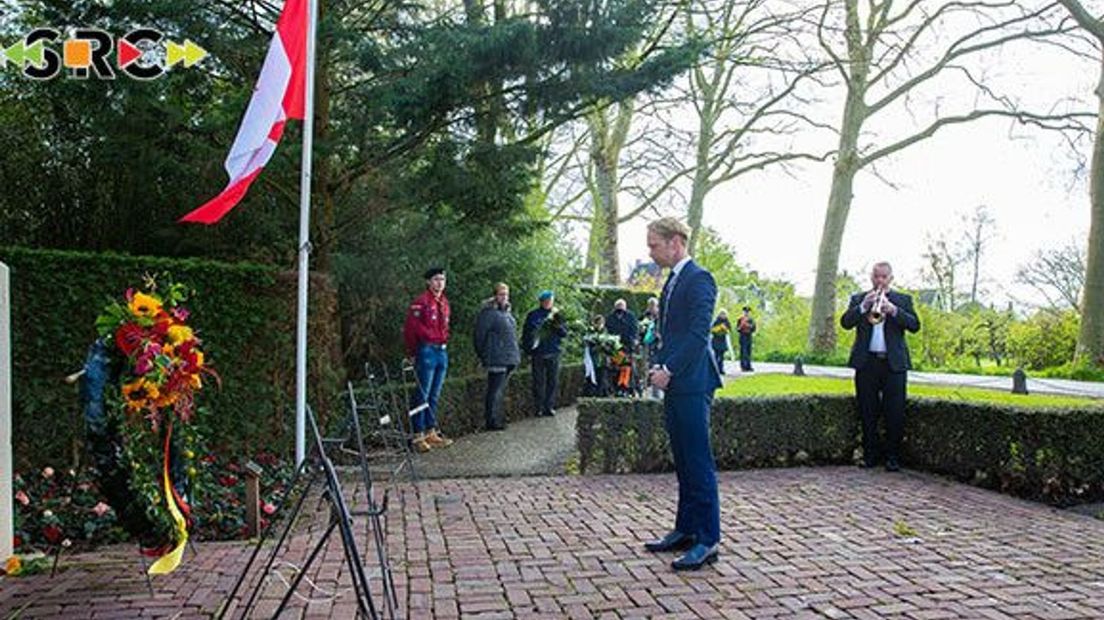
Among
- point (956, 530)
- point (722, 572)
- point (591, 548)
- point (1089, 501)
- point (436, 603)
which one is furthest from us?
point (1089, 501)

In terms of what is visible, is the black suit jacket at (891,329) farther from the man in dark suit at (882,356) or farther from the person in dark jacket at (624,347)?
the person in dark jacket at (624,347)

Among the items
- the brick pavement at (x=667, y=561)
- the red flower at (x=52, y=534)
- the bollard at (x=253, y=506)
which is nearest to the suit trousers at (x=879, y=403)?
the brick pavement at (x=667, y=561)

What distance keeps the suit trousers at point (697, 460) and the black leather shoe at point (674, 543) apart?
20cm

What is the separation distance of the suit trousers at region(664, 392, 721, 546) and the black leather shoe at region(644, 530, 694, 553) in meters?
0.20

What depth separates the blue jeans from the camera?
8.77 metres

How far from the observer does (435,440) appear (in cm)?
916

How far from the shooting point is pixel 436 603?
4.07 meters

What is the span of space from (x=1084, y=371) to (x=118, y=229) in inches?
744

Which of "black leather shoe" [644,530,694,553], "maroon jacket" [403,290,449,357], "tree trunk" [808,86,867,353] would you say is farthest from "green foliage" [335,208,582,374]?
"tree trunk" [808,86,867,353]

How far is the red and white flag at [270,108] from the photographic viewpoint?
5953 millimetres

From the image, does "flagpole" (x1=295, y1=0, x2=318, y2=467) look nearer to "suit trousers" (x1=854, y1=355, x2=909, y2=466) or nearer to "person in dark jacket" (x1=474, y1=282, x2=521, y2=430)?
"person in dark jacket" (x1=474, y1=282, x2=521, y2=430)

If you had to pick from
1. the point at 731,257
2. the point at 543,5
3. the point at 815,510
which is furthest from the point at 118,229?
the point at 731,257

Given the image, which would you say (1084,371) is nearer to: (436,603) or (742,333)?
(742,333)

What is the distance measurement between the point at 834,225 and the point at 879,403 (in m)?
18.3
